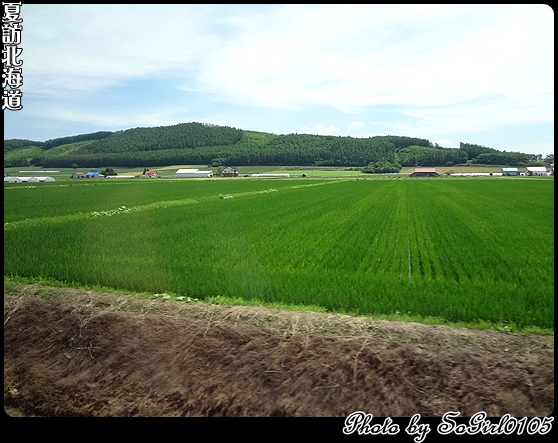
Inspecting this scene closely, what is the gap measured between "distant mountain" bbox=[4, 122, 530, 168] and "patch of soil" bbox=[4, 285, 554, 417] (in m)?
10.9

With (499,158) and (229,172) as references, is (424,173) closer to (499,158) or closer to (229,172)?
(229,172)

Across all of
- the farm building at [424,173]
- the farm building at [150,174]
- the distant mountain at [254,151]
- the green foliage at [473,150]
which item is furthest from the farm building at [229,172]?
the green foliage at [473,150]

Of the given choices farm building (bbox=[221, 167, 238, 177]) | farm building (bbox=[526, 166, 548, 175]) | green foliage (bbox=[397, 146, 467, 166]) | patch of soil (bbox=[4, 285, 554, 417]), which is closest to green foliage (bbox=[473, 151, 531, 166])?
green foliage (bbox=[397, 146, 467, 166])

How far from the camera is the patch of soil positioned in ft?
10.9

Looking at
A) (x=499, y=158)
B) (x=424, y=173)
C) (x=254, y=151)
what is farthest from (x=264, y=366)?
(x=424, y=173)

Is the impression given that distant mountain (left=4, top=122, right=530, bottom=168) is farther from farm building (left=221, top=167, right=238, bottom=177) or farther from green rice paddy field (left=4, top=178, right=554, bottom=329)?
farm building (left=221, top=167, right=238, bottom=177)

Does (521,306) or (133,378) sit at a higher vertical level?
(521,306)

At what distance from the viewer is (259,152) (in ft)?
206

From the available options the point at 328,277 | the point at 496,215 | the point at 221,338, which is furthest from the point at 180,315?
the point at 496,215

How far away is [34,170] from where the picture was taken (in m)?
13.8

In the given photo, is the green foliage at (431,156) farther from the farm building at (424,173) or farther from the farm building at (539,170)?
the farm building at (539,170)

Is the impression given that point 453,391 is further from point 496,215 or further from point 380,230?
point 496,215
